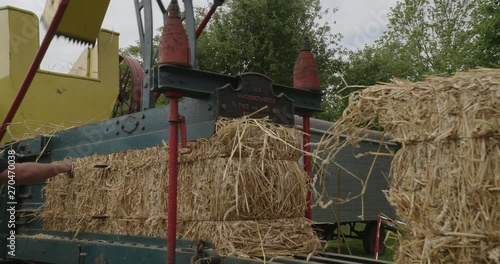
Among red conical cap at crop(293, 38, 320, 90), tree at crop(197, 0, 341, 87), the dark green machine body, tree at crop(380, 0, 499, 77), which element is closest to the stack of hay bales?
the dark green machine body

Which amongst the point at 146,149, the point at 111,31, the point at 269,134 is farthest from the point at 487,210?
the point at 111,31

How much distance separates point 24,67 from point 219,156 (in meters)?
3.86

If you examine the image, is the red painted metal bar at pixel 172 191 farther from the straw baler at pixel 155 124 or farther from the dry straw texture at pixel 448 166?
the dry straw texture at pixel 448 166

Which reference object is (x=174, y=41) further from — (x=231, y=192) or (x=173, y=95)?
(x=231, y=192)

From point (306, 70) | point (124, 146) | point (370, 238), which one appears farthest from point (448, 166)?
point (370, 238)

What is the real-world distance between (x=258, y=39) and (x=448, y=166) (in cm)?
2106

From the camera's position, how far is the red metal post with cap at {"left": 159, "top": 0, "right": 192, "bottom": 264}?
140 inches

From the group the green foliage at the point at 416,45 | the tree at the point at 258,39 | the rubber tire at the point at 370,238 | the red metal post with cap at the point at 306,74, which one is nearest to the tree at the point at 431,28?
the green foliage at the point at 416,45

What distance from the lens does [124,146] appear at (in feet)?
15.5

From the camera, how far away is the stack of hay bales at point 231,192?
12.4ft

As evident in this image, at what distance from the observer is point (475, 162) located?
2.19 meters

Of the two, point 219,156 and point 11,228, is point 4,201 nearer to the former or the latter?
point 11,228

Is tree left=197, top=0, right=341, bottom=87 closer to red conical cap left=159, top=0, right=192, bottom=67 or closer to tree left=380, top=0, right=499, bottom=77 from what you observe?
tree left=380, top=0, right=499, bottom=77

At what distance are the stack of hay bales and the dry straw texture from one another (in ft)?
4.41
